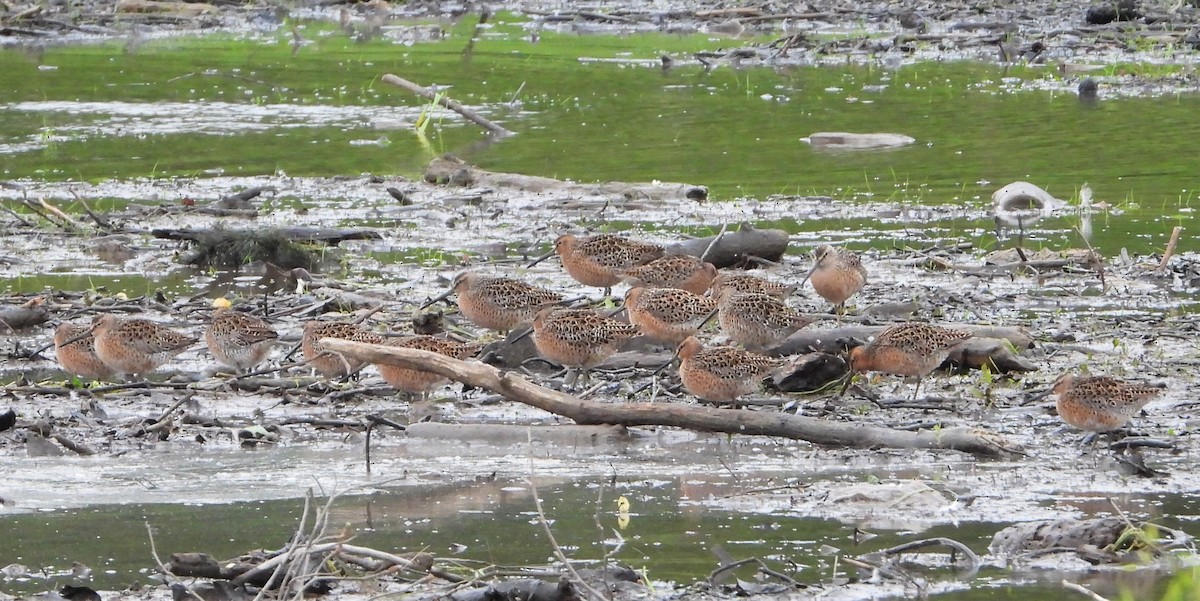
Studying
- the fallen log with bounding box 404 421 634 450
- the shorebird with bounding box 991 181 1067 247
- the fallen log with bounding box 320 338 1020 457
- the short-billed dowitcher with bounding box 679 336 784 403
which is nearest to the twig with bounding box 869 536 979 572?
the fallen log with bounding box 320 338 1020 457

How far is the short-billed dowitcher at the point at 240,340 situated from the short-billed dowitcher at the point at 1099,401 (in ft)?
13.8

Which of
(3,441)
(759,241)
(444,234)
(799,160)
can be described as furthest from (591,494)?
(799,160)

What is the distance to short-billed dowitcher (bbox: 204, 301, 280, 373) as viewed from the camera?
32.7ft

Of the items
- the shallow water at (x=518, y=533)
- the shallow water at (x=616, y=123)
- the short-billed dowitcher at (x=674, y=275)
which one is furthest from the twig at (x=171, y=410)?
the shallow water at (x=616, y=123)

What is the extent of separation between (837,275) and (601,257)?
1849mm

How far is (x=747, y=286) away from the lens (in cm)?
1099

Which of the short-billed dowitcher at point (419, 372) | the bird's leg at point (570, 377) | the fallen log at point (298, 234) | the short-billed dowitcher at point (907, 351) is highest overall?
the short-billed dowitcher at point (907, 351)

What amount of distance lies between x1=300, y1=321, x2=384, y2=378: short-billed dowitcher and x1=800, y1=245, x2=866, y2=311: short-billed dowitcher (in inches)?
107

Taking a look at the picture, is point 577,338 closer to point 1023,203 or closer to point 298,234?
point 298,234

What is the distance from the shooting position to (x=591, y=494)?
293 inches

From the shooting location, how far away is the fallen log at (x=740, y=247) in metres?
13.0

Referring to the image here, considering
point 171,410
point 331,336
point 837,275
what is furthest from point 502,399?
point 837,275

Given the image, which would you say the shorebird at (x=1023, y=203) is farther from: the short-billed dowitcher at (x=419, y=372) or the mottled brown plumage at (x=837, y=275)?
the short-billed dowitcher at (x=419, y=372)

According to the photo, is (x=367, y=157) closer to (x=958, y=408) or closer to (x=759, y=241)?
(x=759, y=241)
